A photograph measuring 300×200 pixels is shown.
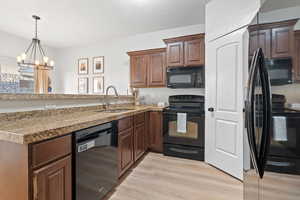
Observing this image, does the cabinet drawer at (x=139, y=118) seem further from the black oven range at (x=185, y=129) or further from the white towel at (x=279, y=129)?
the white towel at (x=279, y=129)

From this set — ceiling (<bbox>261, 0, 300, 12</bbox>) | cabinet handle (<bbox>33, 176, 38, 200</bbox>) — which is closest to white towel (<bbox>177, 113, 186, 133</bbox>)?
ceiling (<bbox>261, 0, 300, 12</bbox>)

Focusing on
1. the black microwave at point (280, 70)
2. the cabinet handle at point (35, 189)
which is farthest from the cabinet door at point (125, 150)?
the black microwave at point (280, 70)

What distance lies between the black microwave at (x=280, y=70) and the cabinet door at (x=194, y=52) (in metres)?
1.89

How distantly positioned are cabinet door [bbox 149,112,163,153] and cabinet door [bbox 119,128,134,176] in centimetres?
80

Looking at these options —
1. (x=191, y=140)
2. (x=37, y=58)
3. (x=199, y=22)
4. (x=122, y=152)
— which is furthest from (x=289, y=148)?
(x=37, y=58)

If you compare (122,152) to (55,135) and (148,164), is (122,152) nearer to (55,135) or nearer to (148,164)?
(148,164)

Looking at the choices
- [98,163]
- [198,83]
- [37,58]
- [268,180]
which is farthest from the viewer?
[37,58]

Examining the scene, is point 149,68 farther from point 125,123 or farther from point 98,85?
point 98,85

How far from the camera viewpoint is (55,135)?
0.99 m

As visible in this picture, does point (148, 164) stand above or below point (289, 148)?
below

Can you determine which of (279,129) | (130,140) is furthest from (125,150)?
(279,129)

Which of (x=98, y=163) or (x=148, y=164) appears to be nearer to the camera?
(x=98, y=163)

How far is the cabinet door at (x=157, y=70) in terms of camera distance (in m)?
3.23

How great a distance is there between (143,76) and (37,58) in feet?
11.6
